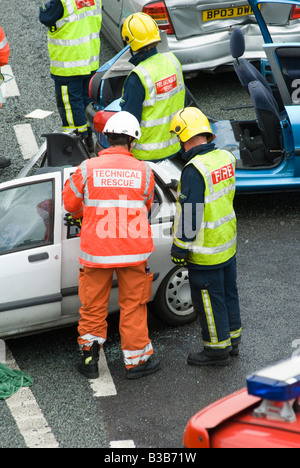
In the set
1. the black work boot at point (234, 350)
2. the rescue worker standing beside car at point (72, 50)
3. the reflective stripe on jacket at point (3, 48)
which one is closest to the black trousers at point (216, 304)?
the black work boot at point (234, 350)

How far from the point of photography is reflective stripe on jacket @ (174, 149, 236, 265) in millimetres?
5074

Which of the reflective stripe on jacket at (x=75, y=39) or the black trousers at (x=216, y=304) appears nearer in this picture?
the black trousers at (x=216, y=304)

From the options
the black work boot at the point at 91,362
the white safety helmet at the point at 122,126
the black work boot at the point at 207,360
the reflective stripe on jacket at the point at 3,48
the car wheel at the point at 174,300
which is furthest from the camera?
the reflective stripe on jacket at the point at 3,48

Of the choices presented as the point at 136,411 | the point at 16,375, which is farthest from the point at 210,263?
the point at 16,375

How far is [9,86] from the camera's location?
998cm

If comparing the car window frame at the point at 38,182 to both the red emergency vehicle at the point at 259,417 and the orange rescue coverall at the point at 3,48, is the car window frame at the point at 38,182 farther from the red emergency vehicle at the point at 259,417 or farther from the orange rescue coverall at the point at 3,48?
the orange rescue coverall at the point at 3,48

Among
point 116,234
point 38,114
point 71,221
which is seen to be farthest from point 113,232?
point 38,114

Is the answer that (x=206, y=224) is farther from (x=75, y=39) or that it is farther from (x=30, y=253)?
(x=75, y=39)

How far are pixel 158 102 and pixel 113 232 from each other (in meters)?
1.63

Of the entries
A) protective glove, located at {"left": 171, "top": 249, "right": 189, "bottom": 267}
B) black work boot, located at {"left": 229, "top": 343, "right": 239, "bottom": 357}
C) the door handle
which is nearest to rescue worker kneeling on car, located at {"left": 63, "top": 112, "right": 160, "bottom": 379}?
protective glove, located at {"left": 171, "top": 249, "right": 189, "bottom": 267}

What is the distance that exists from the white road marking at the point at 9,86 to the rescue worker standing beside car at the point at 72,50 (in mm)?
1978

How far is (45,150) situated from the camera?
616cm

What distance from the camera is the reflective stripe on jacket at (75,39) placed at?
7.68m

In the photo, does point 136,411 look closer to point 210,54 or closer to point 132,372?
point 132,372
